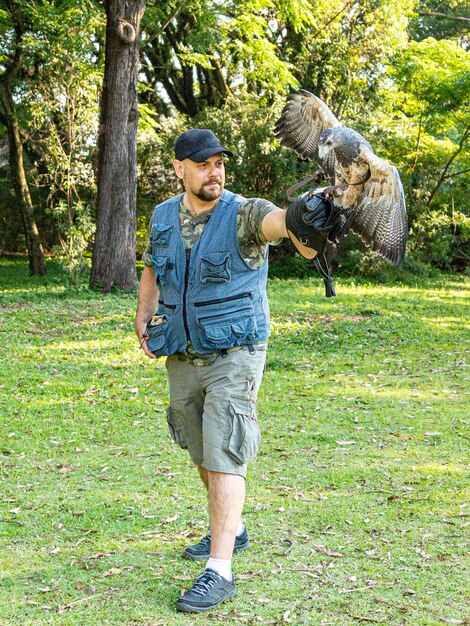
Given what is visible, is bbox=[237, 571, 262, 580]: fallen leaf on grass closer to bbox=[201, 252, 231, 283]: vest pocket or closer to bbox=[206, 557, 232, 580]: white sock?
bbox=[206, 557, 232, 580]: white sock

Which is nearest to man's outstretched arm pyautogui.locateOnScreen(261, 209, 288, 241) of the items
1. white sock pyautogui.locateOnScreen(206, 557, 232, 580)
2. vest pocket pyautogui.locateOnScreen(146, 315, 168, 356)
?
vest pocket pyautogui.locateOnScreen(146, 315, 168, 356)

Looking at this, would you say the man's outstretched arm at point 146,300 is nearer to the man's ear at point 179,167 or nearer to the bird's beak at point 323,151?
the man's ear at point 179,167

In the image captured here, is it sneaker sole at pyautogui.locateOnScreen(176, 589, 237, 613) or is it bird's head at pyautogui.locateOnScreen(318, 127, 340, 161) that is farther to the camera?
bird's head at pyautogui.locateOnScreen(318, 127, 340, 161)

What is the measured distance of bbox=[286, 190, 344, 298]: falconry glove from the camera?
3.10 m

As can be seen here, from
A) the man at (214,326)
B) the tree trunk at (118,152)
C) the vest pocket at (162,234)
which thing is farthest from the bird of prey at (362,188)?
the tree trunk at (118,152)

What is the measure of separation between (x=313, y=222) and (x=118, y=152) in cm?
1146

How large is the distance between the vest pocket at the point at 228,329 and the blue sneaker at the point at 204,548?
3.77 feet

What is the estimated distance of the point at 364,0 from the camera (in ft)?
66.6

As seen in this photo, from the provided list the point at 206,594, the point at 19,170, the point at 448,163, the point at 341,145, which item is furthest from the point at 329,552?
the point at 448,163

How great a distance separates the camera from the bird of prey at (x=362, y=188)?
12.3ft

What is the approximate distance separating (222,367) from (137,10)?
456 inches

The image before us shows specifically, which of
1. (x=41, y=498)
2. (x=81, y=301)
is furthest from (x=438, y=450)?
(x=81, y=301)

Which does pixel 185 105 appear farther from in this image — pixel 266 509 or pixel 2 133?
pixel 266 509

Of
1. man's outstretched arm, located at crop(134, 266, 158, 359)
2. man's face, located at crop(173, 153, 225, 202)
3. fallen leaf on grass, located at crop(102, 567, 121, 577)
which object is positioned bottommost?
fallen leaf on grass, located at crop(102, 567, 121, 577)
